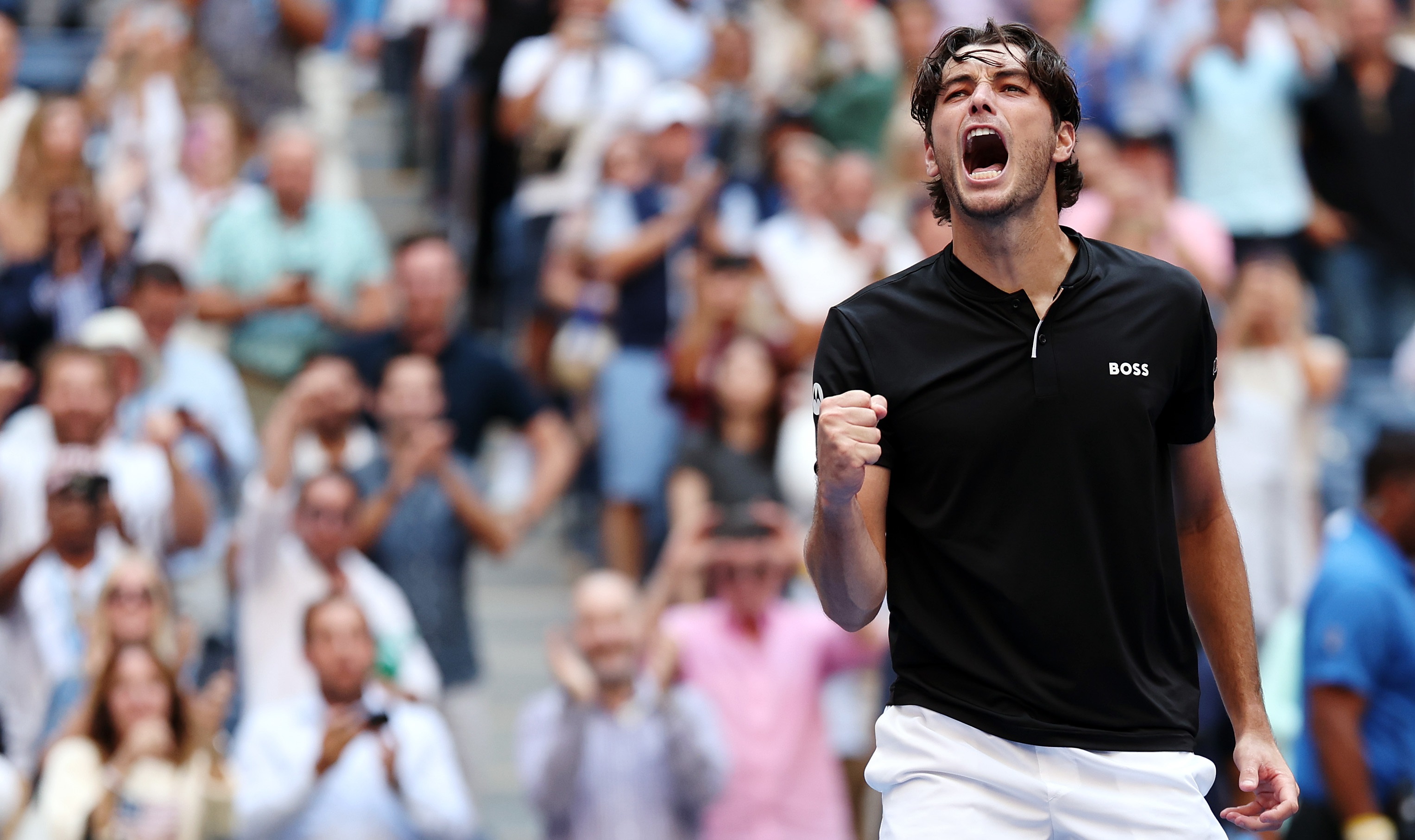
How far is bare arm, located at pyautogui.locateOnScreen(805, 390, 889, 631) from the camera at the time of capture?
8.96 ft

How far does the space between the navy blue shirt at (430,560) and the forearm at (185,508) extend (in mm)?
581

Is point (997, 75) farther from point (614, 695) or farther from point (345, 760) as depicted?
point (345, 760)

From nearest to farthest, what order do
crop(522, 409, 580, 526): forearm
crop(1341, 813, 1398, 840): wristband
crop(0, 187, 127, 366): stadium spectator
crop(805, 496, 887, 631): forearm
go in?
crop(805, 496, 887, 631): forearm
crop(1341, 813, 1398, 840): wristband
crop(522, 409, 580, 526): forearm
crop(0, 187, 127, 366): stadium spectator

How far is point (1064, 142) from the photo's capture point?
3156 millimetres

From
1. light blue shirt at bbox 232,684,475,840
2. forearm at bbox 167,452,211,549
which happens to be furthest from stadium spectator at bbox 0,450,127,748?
light blue shirt at bbox 232,684,475,840

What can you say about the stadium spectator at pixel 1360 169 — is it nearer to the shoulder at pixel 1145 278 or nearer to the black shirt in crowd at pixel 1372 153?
the black shirt in crowd at pixel 1372 153

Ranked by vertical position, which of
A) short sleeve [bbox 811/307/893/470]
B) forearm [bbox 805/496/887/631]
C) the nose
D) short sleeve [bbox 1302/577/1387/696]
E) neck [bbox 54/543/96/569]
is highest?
the nose

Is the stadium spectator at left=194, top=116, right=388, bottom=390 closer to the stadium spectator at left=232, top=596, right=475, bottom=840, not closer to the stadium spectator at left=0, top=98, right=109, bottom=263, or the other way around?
the stadium spectator at left=0, top=98, right=109, bottom=263

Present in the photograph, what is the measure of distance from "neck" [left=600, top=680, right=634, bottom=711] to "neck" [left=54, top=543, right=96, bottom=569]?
185 cm

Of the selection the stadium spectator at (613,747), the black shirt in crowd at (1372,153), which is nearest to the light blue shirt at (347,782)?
the stadium spectator at (613,747)

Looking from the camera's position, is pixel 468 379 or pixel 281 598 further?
pixel 468 379

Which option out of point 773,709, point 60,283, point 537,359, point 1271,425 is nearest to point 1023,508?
point 773,709

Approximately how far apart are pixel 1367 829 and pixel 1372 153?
512cm

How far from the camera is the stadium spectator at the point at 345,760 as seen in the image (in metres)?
5.77
